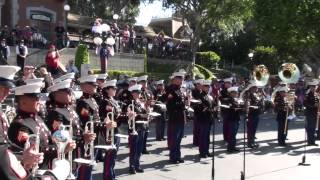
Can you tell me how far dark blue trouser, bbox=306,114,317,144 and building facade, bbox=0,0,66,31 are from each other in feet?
58.7

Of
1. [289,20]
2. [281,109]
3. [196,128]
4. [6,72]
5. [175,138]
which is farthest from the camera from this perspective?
[289,20]

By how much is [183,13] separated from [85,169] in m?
28.0

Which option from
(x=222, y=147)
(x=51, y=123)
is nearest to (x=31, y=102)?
(x=51, y=123)

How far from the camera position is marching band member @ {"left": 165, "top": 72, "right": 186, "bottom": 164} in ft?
37.5

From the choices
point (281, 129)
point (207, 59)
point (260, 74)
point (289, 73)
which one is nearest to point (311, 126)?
point (281, 129)

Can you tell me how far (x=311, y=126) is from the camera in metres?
15.0

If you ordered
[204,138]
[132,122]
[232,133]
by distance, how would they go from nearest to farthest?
[132,122] < [204,138] < [232,133]

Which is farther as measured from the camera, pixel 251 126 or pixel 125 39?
pixel 125 39

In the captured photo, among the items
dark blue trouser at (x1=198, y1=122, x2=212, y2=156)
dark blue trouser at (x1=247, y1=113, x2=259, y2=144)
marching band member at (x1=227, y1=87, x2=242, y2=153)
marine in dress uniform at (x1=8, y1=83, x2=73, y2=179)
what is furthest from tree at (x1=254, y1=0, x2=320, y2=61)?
marine in dress uniform at (x1=8, y1=83, x2=73, y2=179)

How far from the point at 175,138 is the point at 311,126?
558cm

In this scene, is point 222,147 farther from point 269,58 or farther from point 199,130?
point 269,58

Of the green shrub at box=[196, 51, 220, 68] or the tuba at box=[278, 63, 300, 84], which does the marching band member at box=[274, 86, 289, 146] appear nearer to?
the tuba at box=[278, 63, 300, 84]

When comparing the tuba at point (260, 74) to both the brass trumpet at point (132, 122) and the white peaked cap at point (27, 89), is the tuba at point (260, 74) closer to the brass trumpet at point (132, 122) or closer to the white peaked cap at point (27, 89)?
the brass trumpet at point (132, 122)

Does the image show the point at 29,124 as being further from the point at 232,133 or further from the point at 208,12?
the point at 208,12
